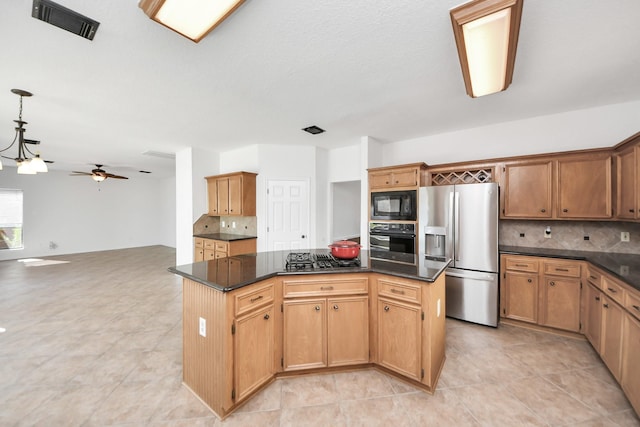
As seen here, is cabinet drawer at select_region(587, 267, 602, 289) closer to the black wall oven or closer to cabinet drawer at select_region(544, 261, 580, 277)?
cabinet drawer at select_region(544, 261, 580, 277)

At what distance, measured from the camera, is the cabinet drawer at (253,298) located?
1.72 m

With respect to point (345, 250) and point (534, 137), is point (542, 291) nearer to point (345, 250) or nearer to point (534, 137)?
point (534, 137)

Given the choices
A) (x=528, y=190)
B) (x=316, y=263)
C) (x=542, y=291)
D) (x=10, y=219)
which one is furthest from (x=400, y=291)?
(x=10, y=219)

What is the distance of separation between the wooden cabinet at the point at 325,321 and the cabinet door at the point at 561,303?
2.33 meters

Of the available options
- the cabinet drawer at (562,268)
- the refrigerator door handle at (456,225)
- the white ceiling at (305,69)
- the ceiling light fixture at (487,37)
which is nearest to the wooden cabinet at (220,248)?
the white ceiling at (305,69)

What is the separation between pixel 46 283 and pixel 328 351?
603 cm

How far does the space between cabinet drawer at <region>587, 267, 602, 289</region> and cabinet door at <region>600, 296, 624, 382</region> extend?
0.59ft

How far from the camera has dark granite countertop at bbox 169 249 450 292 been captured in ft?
5.73

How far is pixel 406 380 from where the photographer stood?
203 cm

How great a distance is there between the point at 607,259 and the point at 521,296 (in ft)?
2.87

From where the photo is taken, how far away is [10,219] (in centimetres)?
694

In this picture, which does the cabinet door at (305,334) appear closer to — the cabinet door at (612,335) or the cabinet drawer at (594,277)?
the cabinet door at (612,335)

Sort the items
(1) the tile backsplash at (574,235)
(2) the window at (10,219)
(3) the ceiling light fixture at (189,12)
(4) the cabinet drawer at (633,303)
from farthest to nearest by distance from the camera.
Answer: (2) the window at (10,219)
(1) the tile backsplash at (574,235)
(4) the cabinet drawer at (633,303)
(3) the ceiling light fixture at (189,12)

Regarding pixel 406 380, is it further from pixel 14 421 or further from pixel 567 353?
pixel 14 421
